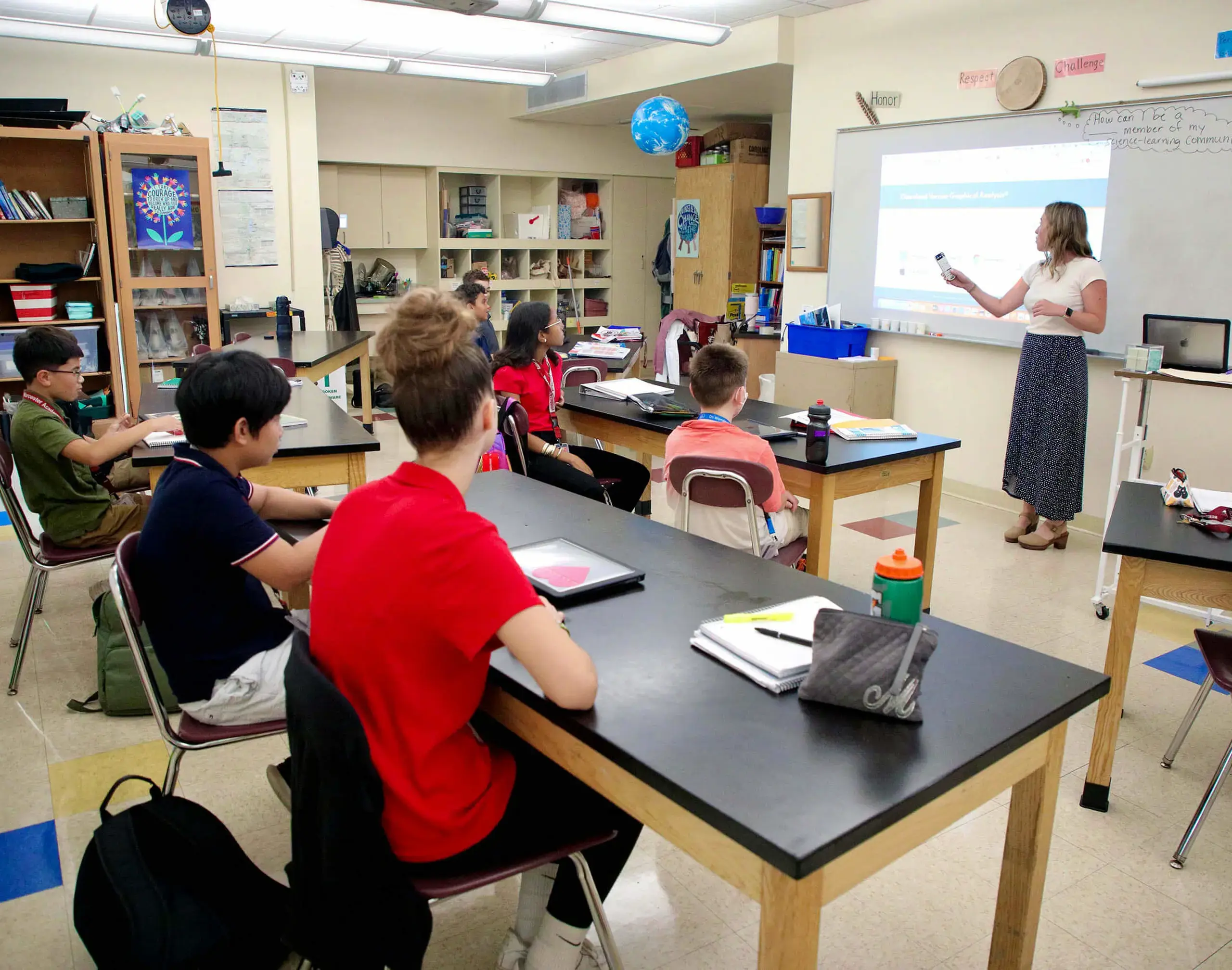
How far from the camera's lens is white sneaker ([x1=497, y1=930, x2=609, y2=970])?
1.75 m

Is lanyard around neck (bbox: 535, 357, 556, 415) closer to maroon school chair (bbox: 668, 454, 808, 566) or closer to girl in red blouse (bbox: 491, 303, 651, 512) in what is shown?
girl in red blouse (bbox: 491, 303, 651, 512)

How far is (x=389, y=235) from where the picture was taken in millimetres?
8844

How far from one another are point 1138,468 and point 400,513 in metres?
3.15

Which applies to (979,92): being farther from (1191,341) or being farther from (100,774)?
(100,774)

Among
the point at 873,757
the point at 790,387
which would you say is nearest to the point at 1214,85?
the point at 790,387

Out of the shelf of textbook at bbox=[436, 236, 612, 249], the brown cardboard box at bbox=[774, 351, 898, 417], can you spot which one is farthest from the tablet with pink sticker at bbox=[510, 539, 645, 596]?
the shelf of textbook at bbox=[436, 236, 612, 249]

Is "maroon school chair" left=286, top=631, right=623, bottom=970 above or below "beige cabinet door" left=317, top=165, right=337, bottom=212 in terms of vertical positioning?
below

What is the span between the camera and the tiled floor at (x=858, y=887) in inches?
74.8

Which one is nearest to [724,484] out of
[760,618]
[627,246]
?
[760,618]

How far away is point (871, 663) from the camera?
1294mm

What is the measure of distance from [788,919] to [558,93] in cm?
820

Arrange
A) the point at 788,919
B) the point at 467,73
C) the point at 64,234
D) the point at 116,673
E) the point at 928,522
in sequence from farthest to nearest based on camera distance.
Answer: the point at 467,73, the point at 64,234, the point at 928,522, the point at 116,673, the point at 788,919

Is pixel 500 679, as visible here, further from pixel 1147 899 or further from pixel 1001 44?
pixel 1001 44

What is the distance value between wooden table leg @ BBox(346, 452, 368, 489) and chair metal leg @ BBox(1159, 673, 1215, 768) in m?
2.39
